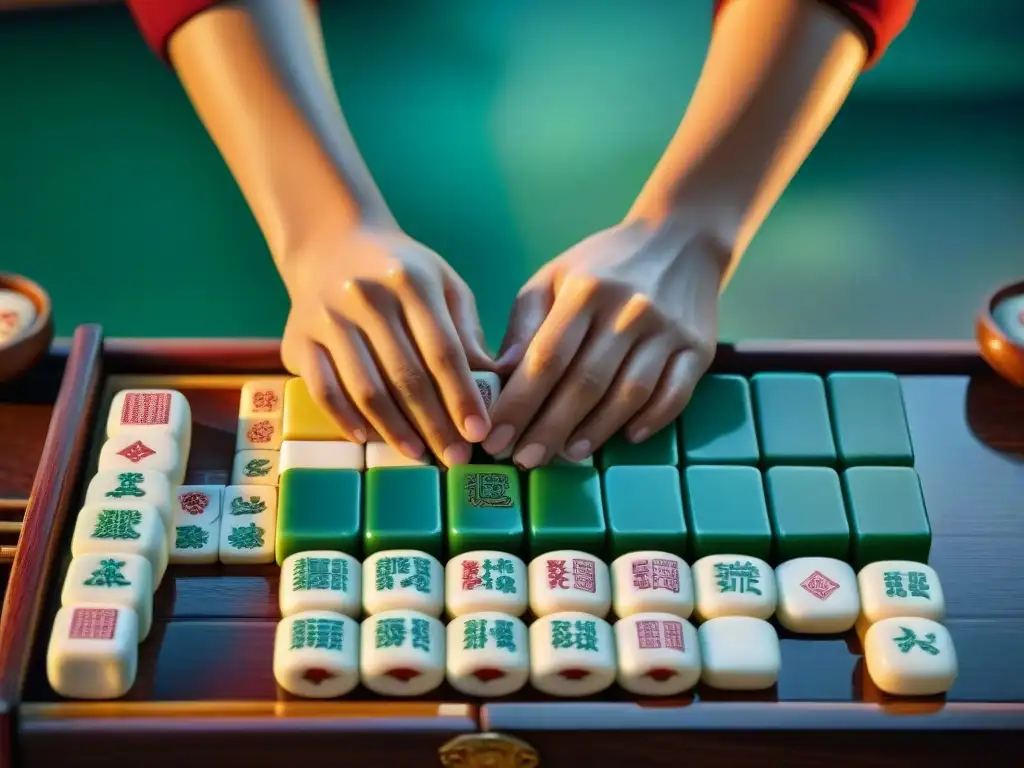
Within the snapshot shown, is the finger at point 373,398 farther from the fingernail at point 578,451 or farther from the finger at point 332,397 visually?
the fingernail at point 578,451

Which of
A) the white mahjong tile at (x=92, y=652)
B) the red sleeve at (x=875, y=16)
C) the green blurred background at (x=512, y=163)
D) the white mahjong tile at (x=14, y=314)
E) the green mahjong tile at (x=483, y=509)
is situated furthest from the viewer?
the green blurred background at (x=512, y=163)

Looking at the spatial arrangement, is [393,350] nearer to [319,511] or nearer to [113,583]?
[319,511]

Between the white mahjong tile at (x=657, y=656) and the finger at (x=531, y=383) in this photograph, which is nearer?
the white mahjong tile at (x=657, y=656)

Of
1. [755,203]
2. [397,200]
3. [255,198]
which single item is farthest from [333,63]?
[755,203]

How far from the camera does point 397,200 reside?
4.39ft

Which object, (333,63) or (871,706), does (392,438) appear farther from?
(333,63)

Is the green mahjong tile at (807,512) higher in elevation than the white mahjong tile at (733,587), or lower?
higher

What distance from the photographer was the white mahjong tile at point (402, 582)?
87 cm

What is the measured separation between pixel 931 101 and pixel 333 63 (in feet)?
2.27

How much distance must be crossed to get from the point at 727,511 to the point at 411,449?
0.79 ft

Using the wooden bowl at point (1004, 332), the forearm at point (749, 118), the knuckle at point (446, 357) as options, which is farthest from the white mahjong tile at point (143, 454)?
the wooden bowl at point (1004, 332)

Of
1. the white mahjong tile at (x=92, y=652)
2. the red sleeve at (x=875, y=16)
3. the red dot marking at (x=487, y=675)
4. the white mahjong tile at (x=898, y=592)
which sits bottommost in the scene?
the red dot marking at (x=487, y=675)

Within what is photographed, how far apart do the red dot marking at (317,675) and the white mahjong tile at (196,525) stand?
136 mm

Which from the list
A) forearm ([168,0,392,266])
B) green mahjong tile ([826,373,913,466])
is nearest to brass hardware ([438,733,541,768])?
green mahjong tile ([826,373,913,466])
